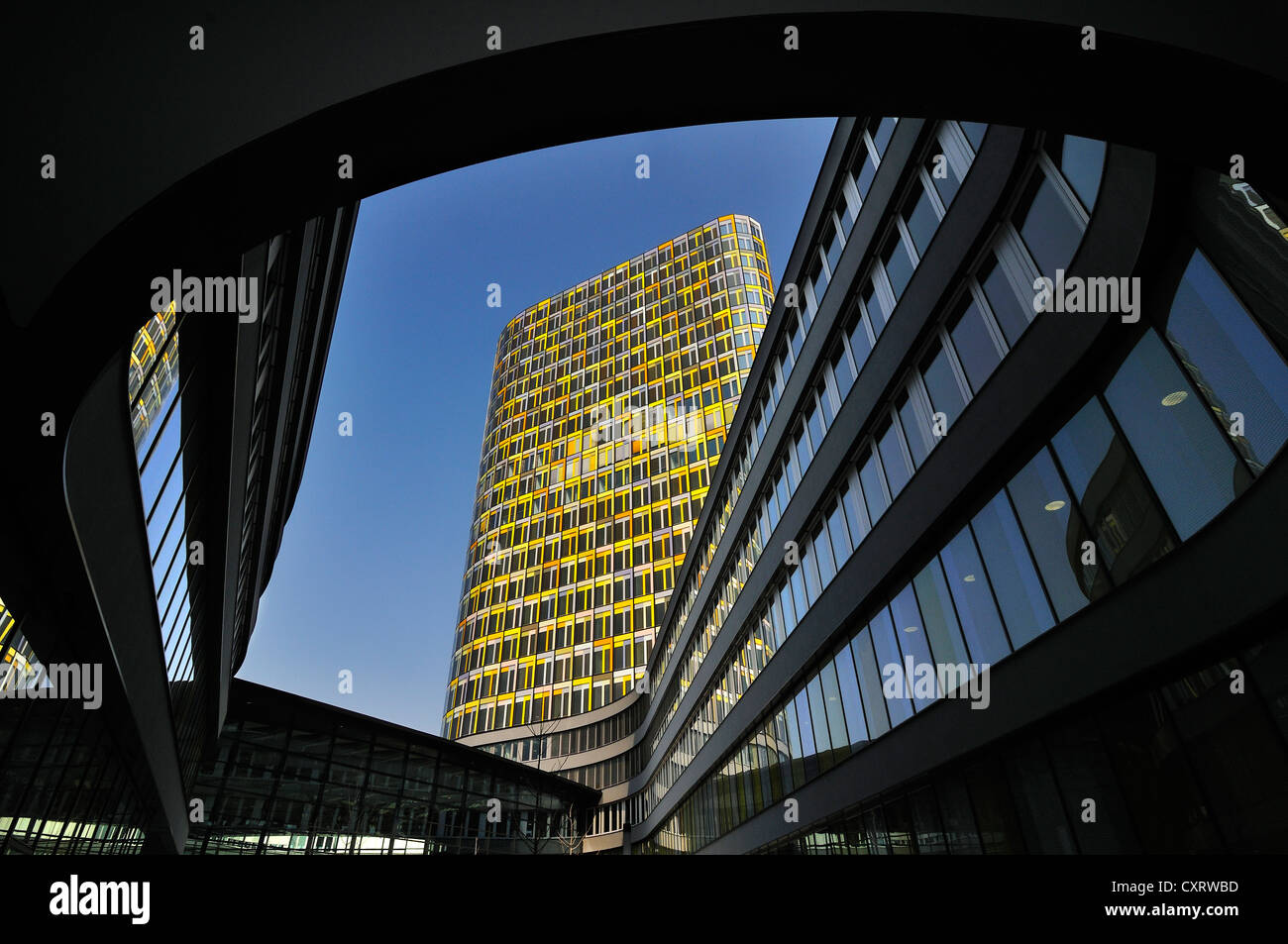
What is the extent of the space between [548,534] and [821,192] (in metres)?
57.8

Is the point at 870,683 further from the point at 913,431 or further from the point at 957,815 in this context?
the point at 913,431

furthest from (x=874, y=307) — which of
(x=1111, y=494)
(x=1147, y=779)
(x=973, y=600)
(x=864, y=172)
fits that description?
(x=1147, y=779)

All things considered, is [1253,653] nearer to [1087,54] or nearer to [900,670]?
[1087,54]

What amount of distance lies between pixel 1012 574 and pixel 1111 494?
2339 millimetres

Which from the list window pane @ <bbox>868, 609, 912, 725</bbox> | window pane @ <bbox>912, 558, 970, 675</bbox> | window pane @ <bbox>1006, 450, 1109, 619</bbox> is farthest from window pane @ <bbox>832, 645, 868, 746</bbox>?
window pane @ <bbox>1006, 450, 1109, 619</bbox>

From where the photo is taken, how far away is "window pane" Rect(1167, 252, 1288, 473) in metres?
6.92

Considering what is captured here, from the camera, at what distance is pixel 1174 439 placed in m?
8.07

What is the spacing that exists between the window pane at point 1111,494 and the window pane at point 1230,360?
131cm

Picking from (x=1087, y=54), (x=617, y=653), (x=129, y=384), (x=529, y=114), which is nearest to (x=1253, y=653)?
(x=1087, y=54)

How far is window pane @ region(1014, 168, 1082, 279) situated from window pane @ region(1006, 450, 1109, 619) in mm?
2741

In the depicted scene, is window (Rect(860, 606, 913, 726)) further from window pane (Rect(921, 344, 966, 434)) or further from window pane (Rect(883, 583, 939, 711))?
window pane (Rect(921, 344, 966, 434))

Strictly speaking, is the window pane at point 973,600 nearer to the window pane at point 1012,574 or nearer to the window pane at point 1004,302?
the window pane at point 1012,574

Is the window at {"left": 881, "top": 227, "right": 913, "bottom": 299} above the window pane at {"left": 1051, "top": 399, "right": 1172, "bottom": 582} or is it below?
above
